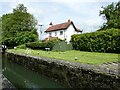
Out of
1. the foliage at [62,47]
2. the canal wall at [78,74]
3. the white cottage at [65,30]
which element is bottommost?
the canal wall at [78,74]

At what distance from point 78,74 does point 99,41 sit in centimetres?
1179

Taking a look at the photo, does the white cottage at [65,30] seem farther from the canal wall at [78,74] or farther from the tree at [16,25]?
the canal wall at [78,74]

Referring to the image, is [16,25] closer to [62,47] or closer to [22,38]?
[22,38]

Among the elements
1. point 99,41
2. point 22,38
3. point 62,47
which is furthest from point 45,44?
point 22,38

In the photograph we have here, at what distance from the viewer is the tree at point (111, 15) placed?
3481 centimetres

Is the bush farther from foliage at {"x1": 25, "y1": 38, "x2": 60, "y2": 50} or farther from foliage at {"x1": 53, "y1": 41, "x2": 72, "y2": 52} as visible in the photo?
foliage at {"x1": 53, "y1": 41, "x2": 72, "y2": 52}

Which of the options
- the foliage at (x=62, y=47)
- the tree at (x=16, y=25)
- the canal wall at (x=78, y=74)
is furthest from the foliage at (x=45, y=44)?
the tree at (x=16, y=25)

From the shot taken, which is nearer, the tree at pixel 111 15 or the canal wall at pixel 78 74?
the canal wall at pixel 78 74

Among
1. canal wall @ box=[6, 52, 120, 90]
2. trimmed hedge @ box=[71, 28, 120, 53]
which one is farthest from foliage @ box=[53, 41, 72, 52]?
canal wall @ box=[6, 52, 120, 90]

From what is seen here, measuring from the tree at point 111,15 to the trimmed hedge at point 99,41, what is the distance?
10.0m

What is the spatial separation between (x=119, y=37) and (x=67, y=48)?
8.73 metres

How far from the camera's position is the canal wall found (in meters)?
8.77

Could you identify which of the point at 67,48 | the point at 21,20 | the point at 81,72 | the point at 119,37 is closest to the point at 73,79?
the point at 81,72

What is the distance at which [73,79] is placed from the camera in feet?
38.0
